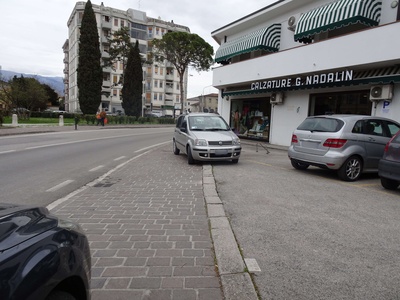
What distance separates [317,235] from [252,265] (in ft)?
4.41

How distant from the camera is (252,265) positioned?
3209 millimetres

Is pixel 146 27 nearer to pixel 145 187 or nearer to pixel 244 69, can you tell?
pixel 244 69

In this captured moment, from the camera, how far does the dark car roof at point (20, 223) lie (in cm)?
147

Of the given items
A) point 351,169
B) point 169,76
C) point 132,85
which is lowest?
point 351,169

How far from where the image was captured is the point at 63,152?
12273 millimetres

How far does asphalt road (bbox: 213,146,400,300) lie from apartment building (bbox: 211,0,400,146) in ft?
22.2

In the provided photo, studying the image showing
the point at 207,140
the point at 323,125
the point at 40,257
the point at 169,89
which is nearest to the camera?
the point at 40,257

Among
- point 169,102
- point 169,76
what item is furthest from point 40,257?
point 169,76

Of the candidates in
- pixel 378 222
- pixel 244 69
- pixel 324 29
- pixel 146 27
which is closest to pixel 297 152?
pixel 378 222

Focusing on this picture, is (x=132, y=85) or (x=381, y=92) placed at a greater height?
(x=132, y=85)

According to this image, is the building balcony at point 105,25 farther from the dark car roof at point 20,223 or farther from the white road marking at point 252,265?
the dark car roof at point 20,223

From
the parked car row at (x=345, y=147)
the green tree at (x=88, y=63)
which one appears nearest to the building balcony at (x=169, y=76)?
the green tree at (x=88, y=63)

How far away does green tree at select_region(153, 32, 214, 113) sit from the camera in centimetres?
4331

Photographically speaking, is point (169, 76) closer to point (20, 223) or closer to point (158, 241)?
point (158, 241)
